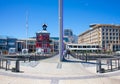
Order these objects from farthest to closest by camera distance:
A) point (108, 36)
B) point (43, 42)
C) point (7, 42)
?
point (108, 36) → point (7, 42) → point (43, 42)

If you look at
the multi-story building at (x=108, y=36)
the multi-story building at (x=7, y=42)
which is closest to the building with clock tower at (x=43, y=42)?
the multi-story building at (x=7, y=42)

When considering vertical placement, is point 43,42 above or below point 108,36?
below

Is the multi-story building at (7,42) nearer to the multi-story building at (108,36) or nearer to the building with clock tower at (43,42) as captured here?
the building with clock tower at (43,42)

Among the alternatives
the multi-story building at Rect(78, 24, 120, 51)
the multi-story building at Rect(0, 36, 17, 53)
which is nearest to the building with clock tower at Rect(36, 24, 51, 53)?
the multi-story building at Rect(0, 36, 17, 53)

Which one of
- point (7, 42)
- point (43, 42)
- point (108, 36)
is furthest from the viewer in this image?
point (108, 36)

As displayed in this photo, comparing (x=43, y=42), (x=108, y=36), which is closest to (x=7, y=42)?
(x=43, y=42)

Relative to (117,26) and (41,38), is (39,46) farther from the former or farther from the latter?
(117,26)

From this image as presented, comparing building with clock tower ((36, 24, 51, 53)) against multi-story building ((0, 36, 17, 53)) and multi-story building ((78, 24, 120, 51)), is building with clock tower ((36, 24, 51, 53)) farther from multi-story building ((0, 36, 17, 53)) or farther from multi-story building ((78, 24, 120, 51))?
multi-story building ((78, 24, 120, 51))

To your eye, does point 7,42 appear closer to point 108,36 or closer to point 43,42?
point 43,42

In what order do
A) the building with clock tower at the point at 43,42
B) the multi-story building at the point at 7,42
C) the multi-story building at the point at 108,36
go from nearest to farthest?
the building with clock tower at the point at 43,42 → the multi-story building at the point at 7,42 → the multi-story building at the point at 108,36

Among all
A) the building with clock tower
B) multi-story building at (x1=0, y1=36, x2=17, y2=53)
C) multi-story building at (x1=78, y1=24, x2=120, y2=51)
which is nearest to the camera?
the building with clock tower

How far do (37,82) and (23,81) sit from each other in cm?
93

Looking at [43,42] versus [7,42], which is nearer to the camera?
[43,42]

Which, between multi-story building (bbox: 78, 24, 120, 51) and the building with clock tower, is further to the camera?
multi-story building (bbox: 78, 24, 120, 51)
